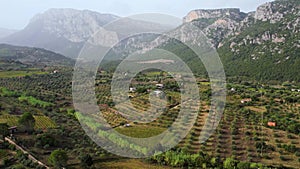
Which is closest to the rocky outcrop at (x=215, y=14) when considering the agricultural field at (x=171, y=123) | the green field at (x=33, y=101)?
the agricultural field at (x=171, y=123)

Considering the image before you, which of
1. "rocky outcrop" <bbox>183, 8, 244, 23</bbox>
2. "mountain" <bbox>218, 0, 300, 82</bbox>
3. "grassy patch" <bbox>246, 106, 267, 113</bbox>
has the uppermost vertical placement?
"rocky outcrop" <bbox>183, 8, 244, 23</bbox>

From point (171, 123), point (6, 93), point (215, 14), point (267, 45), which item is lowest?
point (171, 123)

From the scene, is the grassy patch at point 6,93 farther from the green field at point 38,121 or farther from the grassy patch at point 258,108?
the grassy patch at point 258,108

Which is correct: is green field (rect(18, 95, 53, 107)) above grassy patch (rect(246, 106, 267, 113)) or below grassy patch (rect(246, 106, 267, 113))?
above

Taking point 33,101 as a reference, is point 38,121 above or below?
below

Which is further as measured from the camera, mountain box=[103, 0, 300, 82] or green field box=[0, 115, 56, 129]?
mountain box=[103, 0, 300, 82]

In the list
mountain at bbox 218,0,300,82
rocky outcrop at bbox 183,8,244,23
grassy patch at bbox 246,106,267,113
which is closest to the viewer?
grassy patch at bbox 246,106,267,113

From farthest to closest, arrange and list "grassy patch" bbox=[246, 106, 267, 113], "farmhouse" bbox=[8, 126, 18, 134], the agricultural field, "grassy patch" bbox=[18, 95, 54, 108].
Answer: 1. "grassy patch" bbox=[18, 95, 54, 108]
2. "grassy patch" bbox=[246, 106, 267, 113]
3. "farmhouse" bbox=[8, 126, 18, 134]
4. the agricultural field

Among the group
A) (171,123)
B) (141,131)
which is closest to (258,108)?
(171,123)

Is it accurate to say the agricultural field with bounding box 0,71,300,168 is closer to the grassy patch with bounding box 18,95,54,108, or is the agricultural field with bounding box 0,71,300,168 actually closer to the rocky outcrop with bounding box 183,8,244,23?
the grassy patch with bounding box 18,95,54,108

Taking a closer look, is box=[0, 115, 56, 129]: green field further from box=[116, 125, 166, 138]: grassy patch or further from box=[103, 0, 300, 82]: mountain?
box=[103, 0, 300, 82]: mountain

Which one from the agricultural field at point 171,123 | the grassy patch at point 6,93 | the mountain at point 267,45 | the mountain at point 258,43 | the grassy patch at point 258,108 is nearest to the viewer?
the agricultural field at point 171,123

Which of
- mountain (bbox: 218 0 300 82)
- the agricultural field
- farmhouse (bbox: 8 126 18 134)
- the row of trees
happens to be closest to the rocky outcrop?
mountain (bbox: 218 0 300 82)

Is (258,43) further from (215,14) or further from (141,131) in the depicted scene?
(141,131)
